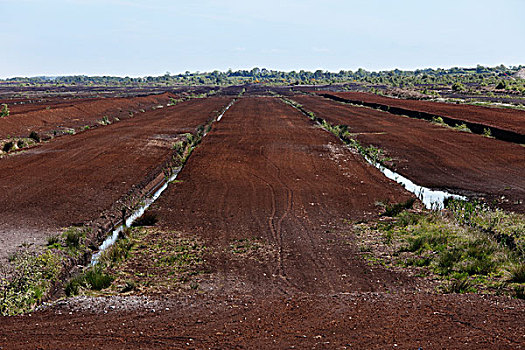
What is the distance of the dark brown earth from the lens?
7.56 m

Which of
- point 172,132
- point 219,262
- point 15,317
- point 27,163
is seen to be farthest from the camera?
point 172,132

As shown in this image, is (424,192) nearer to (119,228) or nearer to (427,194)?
(427,194)

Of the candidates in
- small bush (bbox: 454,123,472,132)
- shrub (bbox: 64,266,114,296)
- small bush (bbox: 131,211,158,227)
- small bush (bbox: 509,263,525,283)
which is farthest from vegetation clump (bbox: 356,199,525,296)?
small bush (bbox: 454,123,472,132)

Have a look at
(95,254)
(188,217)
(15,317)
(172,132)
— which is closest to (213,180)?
(188,217)

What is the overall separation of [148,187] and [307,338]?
13.7m

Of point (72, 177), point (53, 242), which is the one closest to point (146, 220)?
point (53, 242)

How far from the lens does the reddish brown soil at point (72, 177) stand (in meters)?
14.4

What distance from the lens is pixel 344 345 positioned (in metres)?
7.32

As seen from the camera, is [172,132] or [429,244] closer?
[429,244]

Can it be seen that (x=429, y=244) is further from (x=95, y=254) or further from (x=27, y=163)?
(x=27, y=163)

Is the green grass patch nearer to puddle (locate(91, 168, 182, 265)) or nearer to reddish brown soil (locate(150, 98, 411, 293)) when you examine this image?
puddle (locate(91, 168, 182, 265))

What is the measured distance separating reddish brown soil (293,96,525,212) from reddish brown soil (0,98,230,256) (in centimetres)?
1263

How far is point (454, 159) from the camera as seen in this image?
24.3m

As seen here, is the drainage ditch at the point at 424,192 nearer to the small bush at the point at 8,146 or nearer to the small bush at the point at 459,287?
the small bush at the point at 459,287
